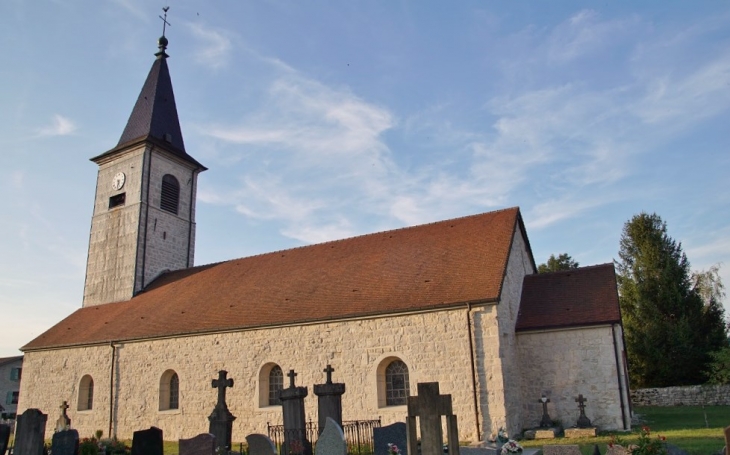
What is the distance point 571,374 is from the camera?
1520 cm

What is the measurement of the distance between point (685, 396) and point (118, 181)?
89.0 ft

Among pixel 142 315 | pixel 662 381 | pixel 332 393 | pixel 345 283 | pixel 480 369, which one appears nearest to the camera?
pixel 332 393

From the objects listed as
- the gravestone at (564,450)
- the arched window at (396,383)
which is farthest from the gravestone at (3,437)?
the gravestone at (564,450)

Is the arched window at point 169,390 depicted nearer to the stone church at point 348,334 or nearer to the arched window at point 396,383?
the stone church at point 348,334

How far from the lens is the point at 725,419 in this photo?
1614cm

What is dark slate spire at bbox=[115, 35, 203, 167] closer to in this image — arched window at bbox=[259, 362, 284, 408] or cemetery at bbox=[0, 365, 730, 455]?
arched window at bbox=[259, 362, 284, 408]

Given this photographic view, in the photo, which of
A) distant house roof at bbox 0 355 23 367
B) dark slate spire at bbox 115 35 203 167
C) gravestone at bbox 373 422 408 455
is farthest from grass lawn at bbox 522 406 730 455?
distant house roof at bbox 0 355 23 367

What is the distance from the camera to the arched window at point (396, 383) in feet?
49.6

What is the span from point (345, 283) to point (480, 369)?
534cm

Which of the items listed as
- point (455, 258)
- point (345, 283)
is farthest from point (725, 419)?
point (345, 283)

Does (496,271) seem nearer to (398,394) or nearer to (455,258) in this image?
(455,258)

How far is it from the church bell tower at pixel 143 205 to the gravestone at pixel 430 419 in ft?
61.3

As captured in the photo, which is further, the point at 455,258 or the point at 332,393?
the point at 455,258

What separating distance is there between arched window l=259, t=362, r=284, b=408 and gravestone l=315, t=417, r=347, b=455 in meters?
9.04
